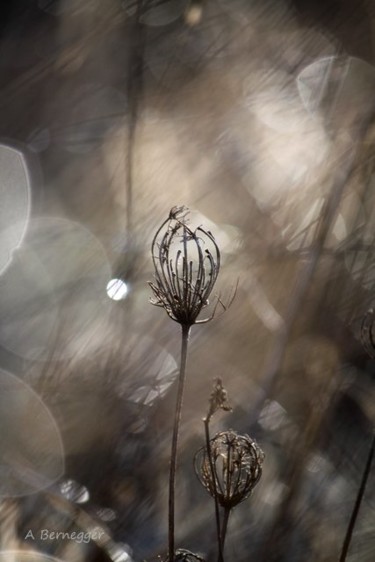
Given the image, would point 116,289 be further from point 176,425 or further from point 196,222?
point 176,425

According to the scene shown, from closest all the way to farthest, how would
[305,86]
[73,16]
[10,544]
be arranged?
[10,544], [73,16], [305,86]

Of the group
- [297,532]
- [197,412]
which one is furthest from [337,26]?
[297,532]

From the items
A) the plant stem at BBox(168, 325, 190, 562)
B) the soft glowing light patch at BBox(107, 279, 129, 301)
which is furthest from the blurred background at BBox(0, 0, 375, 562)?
the plant stem at BBox(168, 325, 190, 562)

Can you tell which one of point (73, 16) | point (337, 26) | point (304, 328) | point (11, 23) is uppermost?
point (337, 26)

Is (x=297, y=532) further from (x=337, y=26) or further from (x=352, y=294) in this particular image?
(x=337, y=26)

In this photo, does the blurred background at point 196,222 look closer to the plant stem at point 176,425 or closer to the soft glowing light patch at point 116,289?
the soft glowing light patch at point 116,289

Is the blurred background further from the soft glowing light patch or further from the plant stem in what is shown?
the plant stem

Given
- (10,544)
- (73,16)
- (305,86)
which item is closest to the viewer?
(10,544)
